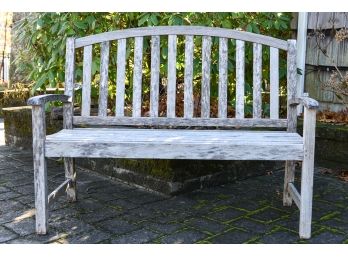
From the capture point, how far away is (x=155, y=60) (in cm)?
312

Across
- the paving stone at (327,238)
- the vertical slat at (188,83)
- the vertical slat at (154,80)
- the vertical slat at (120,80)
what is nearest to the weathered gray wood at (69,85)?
the vertical slat at (120,80)

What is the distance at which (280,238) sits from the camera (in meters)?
2.45

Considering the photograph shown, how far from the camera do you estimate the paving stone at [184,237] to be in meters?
2.39

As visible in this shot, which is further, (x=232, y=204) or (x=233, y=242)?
(x=232, y=204)

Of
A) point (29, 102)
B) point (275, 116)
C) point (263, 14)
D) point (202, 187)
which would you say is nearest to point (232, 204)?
point (202, 187)

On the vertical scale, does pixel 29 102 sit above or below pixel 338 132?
above

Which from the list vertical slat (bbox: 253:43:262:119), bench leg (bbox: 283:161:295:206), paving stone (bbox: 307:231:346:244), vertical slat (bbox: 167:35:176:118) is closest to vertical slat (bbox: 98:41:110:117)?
vertical slat (bbox: 167:35:176:118)

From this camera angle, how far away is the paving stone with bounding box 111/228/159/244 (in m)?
2.38

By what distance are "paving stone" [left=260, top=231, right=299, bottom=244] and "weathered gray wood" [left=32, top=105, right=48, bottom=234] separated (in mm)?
1136

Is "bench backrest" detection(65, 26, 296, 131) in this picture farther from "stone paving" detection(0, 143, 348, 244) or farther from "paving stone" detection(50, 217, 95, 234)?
"paving stone" detection(50, 217, 95, 234)

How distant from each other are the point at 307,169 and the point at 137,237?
0.93m

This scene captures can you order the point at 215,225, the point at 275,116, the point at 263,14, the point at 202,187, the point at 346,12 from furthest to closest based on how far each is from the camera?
the point at 346,12, the point at 263,14, the point at 202,187, the point at 275,116, the point at 215,225

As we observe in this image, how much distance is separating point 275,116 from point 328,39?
1791 mm

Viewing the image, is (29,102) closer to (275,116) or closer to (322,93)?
(275,116)
